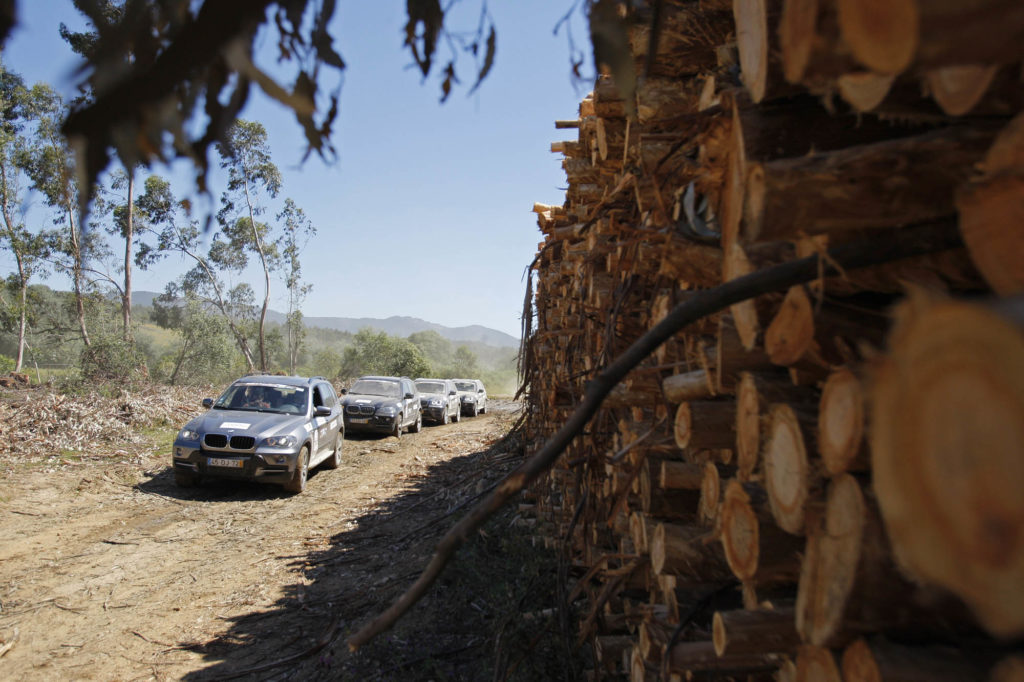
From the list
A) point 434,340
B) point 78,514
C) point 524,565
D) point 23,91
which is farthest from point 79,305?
point 434,340

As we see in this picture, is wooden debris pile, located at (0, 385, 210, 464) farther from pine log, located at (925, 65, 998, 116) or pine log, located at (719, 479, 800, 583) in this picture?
pine log, located at (925, 65, 998, 116)

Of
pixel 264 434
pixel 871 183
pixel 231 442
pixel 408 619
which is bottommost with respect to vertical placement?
pixel 408 619

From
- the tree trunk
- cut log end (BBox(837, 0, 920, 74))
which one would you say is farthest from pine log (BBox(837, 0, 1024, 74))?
the tree trunk

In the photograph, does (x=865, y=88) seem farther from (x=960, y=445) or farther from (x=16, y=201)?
(x=16, y=201)

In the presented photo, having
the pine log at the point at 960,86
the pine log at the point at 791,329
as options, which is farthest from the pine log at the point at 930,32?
the pine log at the point at 791,329

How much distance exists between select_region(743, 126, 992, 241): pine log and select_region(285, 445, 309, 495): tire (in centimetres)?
907

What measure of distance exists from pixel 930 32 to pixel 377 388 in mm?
16723

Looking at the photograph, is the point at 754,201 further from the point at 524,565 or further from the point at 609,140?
the point at 524,565

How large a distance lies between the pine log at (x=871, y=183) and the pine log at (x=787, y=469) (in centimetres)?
58

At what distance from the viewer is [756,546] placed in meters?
1.81

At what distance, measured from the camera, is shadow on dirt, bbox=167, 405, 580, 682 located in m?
4.23

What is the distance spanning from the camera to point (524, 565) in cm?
561

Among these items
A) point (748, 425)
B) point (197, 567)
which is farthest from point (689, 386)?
point (197, 567)

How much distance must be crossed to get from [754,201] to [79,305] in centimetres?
3360
